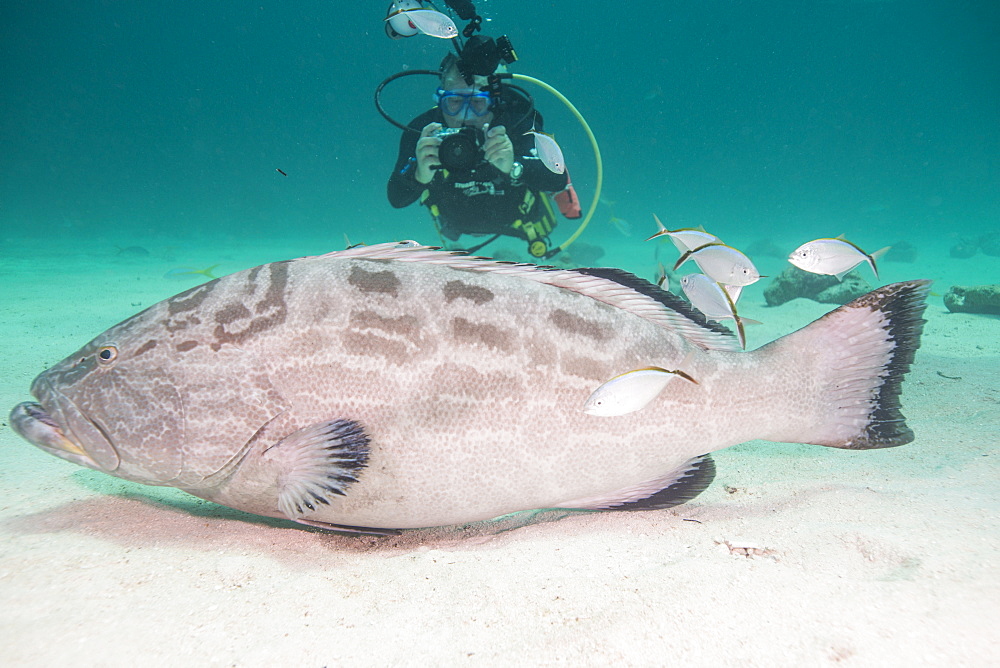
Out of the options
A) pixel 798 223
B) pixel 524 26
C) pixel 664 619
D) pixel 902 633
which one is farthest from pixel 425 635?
pixel 524 26

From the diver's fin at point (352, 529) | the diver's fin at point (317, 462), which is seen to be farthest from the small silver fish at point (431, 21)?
the diver's fin at point (352, 529)

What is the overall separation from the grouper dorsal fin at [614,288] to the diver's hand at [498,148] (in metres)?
4.22

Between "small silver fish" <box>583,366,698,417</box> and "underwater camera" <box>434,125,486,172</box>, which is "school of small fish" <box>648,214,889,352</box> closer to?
"small silver fish" <box>583,366,698,417</box>

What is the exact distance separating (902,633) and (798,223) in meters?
71.2

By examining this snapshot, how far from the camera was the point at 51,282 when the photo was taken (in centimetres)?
1045

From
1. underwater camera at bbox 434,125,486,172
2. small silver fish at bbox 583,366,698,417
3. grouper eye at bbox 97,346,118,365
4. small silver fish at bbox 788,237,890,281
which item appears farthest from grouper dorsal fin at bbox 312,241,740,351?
underwater camera at bbox 434,125,486,172

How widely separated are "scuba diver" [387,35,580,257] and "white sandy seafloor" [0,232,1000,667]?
3.79 metres

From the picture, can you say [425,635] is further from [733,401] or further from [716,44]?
[716,44]

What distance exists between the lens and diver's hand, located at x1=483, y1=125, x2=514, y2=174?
5.91 metres

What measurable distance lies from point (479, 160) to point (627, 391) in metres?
5.15

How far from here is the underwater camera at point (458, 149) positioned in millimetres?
5676

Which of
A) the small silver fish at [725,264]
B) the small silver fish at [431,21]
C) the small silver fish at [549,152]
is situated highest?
the small silver fish at [431,21]

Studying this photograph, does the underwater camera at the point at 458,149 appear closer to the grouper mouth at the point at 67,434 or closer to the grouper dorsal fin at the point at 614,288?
the grouper dorsal fin at the point at 614,288

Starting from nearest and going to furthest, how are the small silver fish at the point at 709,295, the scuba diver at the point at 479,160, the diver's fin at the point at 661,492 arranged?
1. the diver's fin at the point at 661,492
2. the small silver fish at the point at 709,295
3. the scuba diver at the point at 479,160
